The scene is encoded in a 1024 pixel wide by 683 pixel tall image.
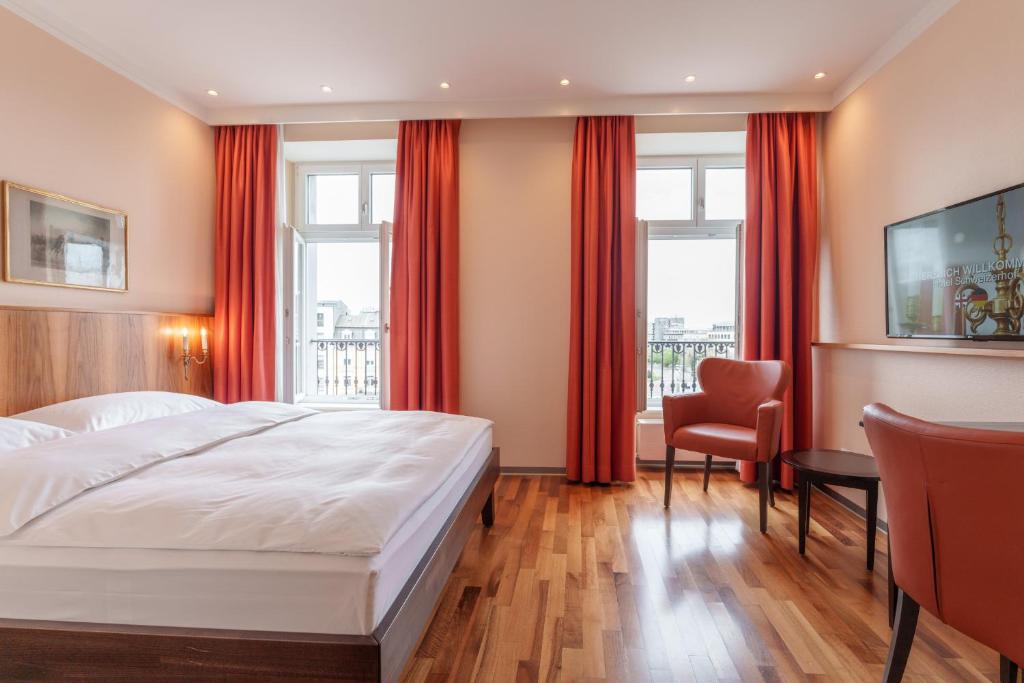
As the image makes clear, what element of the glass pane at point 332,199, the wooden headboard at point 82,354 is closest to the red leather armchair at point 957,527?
the wooden headboard at point 82,354

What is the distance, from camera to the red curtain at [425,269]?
389 centimetres

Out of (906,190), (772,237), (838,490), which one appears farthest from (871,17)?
(838,490)

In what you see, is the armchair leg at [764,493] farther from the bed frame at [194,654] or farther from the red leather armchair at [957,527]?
the bed frame at [194,654]

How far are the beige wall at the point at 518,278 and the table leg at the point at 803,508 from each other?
181cm

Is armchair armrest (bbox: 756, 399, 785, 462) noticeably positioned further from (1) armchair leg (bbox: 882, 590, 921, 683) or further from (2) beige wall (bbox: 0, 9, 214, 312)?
(2) beige wall (bbox: 0, 9, 214, 312)

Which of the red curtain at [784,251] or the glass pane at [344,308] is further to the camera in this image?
the glass pane at [344,308]

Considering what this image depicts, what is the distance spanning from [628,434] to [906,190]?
7.59ft

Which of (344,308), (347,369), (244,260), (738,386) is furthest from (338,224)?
(738,386)

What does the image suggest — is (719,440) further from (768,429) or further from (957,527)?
(957,527)

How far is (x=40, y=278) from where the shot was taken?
2.63 meters

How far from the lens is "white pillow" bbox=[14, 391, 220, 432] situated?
7.72ft

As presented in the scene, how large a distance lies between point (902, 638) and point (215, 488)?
2038mm

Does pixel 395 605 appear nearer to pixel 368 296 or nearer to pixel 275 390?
pixel 275 390

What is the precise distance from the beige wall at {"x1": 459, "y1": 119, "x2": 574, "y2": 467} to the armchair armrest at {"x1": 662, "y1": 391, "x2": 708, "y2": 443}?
0.92m
